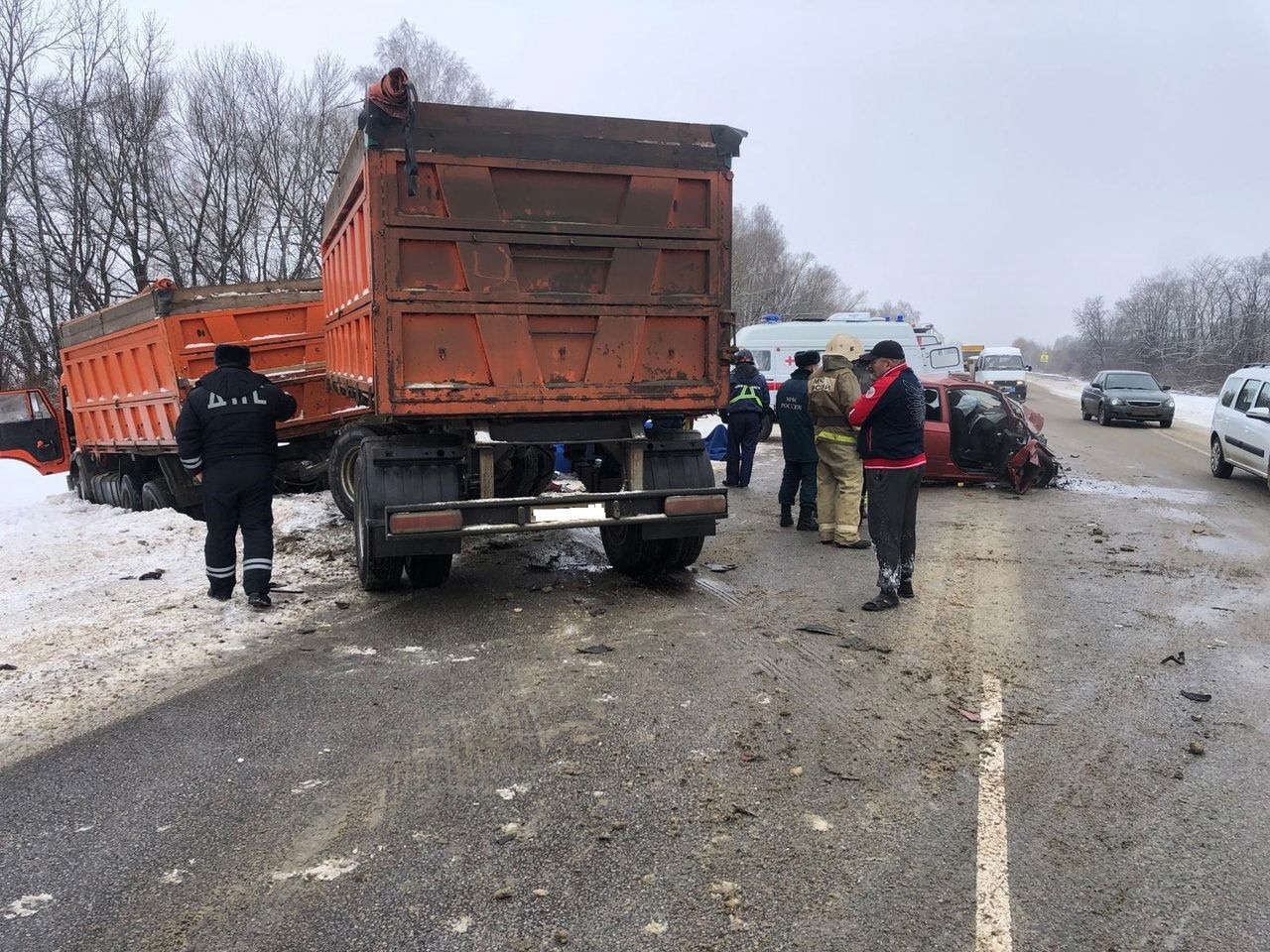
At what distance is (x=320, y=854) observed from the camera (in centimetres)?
307

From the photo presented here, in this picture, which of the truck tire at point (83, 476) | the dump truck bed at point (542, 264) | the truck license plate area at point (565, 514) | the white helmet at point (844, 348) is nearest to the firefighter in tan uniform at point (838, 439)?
the white helmet at point (844, 348)

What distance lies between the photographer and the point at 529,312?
5.80m

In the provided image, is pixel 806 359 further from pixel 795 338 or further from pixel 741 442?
pixel 795 338

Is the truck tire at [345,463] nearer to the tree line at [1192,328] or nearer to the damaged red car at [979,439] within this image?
the damaged red car at [979,439]

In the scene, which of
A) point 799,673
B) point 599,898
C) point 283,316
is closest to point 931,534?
point 799,673

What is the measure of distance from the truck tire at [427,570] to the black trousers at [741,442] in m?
5.41

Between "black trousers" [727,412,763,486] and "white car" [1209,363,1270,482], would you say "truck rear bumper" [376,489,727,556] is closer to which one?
"black trousers" [727,412,763,486]

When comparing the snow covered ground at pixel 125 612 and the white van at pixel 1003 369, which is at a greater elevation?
the white van at pixel 1003 369

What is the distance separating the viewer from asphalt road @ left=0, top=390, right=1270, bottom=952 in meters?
2.73

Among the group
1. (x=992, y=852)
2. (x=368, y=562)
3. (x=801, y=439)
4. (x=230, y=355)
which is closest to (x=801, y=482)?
(x=801, y=439)

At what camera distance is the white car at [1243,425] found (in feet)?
38.5

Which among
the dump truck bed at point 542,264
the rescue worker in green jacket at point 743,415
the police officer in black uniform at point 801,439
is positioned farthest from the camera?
the rescue worker in green jacket at point 743,415

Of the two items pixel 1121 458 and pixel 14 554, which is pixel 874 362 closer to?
pixel 14 554

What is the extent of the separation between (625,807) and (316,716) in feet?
5.71
